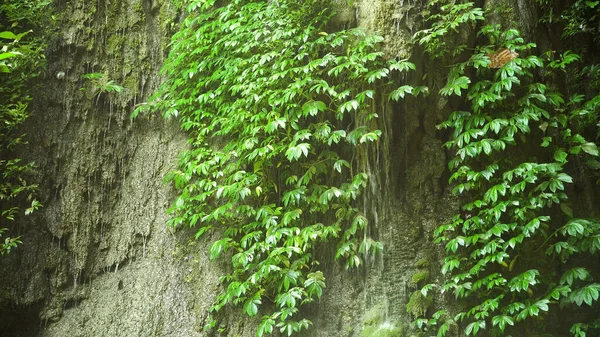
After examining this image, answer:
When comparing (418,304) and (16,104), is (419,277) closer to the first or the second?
(418,304)

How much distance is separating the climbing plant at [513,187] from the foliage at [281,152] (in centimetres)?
64

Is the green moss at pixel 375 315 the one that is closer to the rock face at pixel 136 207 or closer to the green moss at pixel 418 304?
the rock face at pixel 136 207

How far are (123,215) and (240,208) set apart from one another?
1.70m

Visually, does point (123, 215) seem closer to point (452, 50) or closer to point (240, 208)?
point (240, 208)

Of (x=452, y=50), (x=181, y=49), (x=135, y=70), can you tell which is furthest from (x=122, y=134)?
(x=452, y=50)

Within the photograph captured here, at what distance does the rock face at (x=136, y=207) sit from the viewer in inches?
193

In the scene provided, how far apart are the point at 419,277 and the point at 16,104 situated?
15.6ft

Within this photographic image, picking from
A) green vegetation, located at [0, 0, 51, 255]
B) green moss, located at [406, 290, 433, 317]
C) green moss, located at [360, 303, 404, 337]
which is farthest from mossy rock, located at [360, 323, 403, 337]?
green vegetation, located at [0, 0, 51, 255]

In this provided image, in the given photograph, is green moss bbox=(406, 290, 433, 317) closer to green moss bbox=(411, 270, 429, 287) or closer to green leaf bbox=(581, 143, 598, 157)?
green moss bbox=(411, 270, 429, 287)

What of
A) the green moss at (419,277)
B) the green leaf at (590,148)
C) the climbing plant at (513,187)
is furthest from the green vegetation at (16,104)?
the green leaf at (590,148)

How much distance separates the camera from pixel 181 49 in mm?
5969

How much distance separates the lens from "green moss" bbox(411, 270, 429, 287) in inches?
187

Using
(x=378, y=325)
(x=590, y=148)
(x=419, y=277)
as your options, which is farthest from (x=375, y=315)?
(x=590, y=148)

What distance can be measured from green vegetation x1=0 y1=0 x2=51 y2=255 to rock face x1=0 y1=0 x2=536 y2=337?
0.56ft
